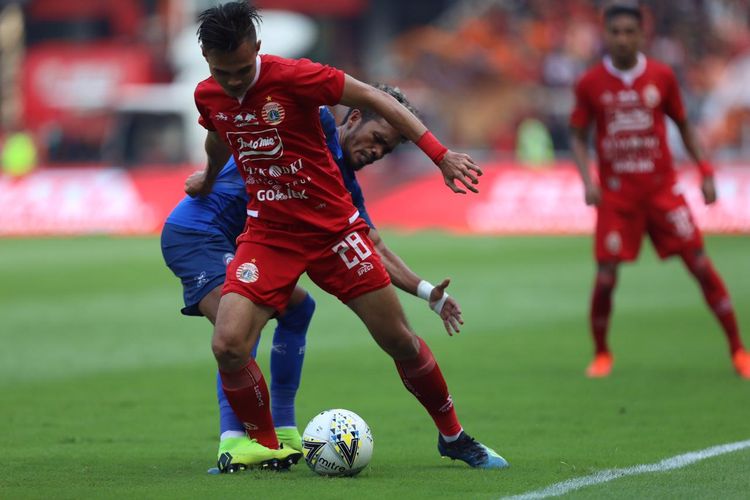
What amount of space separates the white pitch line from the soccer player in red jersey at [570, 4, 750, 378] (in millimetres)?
3071

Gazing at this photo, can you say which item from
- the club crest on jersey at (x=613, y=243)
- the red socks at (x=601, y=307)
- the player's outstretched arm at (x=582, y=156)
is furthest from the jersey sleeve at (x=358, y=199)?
the red socks at (x=601, y=307)

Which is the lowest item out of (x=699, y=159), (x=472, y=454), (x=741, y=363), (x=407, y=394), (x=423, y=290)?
(x=741, y=363)

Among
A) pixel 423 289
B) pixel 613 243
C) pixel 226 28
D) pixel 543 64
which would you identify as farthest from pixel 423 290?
pixel 543 64

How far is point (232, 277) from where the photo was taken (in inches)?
243

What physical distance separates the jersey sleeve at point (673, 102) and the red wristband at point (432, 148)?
452cm

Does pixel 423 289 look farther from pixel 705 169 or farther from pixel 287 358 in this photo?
pixel 705 169

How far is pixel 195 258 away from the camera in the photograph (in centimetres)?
685

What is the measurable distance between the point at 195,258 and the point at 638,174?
4266 millimetres

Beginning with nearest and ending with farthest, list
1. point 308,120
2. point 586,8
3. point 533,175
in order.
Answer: point 308,120 < point 533,175 < point 586,8

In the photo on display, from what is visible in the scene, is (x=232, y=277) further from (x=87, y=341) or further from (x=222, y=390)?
(x=87, y=341)

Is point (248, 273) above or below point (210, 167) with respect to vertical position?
below

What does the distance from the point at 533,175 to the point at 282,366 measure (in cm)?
1810

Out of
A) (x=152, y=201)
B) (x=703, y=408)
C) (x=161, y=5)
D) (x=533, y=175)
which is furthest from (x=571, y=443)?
(x=161, y=5)

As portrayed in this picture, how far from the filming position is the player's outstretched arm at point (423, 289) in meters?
6.55
